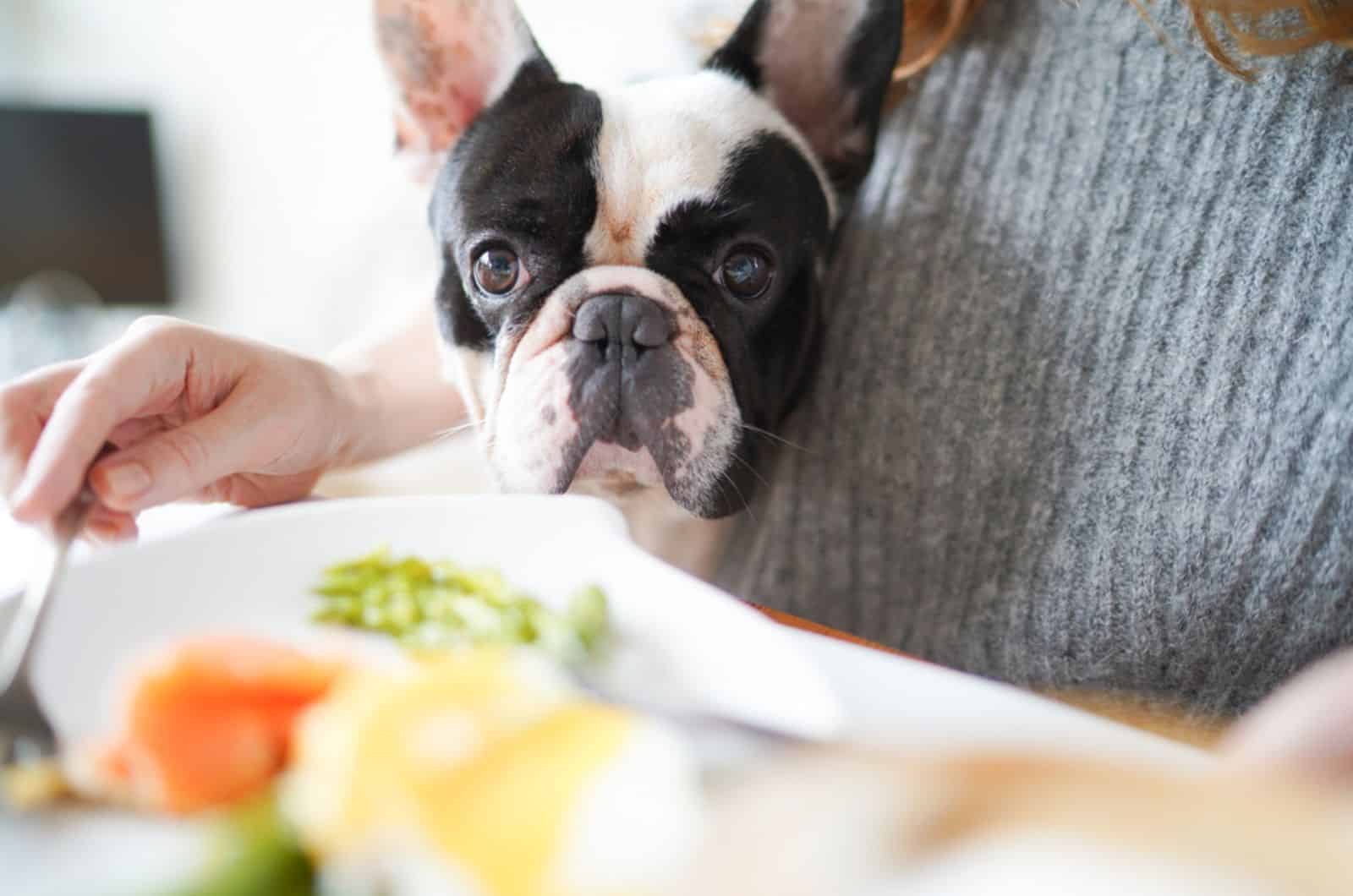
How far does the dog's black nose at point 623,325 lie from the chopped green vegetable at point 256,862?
0.47 meters

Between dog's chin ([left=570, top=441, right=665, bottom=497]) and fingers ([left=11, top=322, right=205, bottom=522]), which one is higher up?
fingers ([left=11, top=322, right=205, bottom=522])

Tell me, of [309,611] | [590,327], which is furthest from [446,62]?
[309,611]

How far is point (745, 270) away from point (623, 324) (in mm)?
134

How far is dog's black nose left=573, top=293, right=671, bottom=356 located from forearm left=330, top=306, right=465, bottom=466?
0.24 m

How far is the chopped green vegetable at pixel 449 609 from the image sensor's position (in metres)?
0.49

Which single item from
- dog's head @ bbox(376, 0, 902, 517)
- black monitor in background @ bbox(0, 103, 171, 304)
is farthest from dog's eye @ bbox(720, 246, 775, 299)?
black monitor in background @ bbox(0, 103, 171, 304)

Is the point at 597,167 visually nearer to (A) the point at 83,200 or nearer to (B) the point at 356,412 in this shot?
(B) the point at 356,412

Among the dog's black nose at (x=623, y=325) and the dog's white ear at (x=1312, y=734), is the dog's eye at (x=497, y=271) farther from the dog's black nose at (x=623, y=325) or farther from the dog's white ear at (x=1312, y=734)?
the dog's white ear at (x=1312, y=734)

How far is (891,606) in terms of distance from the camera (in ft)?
3.15

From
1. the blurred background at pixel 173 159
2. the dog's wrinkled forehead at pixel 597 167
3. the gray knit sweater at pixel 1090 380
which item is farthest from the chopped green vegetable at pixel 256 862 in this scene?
the blurred background at pixel 173 159

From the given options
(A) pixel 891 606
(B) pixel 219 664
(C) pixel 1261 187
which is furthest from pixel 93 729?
(C) pixel 1261 187

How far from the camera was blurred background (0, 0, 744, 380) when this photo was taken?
95.5 inches

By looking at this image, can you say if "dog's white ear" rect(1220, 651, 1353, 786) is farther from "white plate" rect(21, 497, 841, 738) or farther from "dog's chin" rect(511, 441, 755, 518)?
"dog's chin" rect(511, 441, 755, 518)

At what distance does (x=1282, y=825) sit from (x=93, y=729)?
45 centimetres
